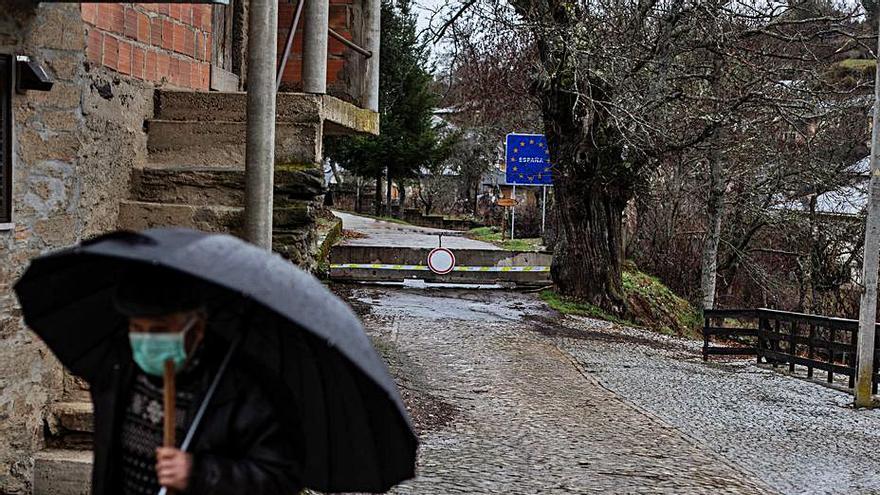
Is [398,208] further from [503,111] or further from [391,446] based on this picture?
[391,446]

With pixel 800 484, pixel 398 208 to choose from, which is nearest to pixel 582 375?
pixel 800 484

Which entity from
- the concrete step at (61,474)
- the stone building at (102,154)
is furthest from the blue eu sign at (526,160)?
the concrete step at (61,474)

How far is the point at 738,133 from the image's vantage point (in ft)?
70.3

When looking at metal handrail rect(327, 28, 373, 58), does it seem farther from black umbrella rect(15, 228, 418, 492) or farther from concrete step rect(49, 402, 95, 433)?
black umbrella rect(15, 228, 418, 492)

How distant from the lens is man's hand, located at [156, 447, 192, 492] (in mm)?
2494

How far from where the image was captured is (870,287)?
40.5 ft

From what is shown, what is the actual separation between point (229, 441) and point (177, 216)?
15.7ft

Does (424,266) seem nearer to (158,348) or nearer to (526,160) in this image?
(526,160)

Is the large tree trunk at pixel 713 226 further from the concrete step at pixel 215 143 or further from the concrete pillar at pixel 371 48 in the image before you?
the concrete step at pixel 215 143

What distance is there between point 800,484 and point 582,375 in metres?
4.63

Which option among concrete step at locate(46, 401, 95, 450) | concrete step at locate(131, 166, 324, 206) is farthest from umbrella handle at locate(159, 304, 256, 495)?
concrete step at locate(131, 166, 324, 206)

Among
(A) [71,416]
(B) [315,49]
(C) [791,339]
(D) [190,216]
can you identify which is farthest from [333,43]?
(C) [791,339]

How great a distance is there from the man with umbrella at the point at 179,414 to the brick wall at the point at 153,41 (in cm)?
440

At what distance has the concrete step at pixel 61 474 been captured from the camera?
6.02 m
